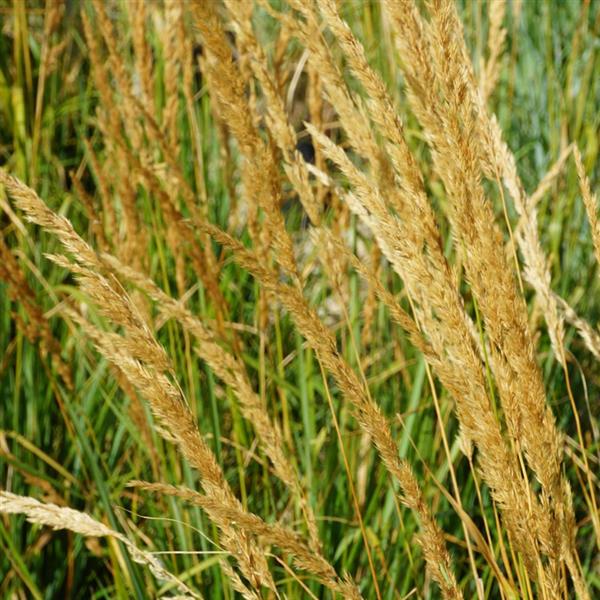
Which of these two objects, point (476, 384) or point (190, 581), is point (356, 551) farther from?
point (476, 384)

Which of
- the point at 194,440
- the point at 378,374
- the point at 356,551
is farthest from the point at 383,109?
the point at 378,374

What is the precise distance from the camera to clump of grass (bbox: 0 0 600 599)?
115 cm

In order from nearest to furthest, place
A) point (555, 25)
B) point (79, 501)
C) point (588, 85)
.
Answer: point (79, 501) → point (588, 85) → point (555, 25)

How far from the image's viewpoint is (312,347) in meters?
1.22

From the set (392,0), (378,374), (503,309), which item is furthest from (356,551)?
(392,0)

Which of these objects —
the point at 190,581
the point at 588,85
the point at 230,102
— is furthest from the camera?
the point at 588,85

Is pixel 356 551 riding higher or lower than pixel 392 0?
lower

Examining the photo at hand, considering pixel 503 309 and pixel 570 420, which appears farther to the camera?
pixel 570 420

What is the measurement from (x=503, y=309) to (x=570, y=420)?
142cm

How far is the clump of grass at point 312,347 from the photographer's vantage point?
1147 millimetres

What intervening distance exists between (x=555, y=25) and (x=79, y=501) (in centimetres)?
240

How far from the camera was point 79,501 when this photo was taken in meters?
2.35

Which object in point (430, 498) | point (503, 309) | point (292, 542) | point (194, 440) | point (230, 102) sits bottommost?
point (430, 498)

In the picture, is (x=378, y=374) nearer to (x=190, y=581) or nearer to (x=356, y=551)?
(x=356, y=551)
